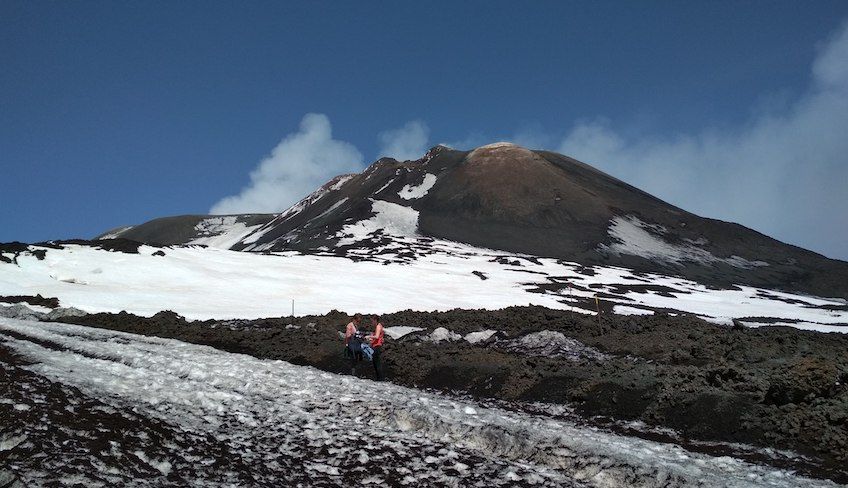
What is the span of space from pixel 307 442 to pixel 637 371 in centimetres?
1208

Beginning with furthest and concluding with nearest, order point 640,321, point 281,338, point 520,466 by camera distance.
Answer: point 640,321 → point 281,338 → point 520,466

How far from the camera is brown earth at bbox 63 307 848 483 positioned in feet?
42.3

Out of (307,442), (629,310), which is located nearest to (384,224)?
A: (629,310)

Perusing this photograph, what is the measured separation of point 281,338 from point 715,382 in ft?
71.8

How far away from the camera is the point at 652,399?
1563cm

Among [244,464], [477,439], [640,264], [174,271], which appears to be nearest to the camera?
[244,464]

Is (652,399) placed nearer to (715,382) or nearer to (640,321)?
(715,382)

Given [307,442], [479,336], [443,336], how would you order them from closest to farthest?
[307,442]
[479,336]
[443,336]

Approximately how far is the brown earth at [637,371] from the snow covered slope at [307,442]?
206 cm

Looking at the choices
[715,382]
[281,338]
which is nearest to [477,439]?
[715,382]

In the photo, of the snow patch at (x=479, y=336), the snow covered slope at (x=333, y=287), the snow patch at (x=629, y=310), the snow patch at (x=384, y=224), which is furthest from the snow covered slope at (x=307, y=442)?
the snow patch at (x=384, y=224)

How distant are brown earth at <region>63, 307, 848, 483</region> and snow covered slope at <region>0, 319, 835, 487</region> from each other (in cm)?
206

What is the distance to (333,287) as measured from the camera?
67500 mm

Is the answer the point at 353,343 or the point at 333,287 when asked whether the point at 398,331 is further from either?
the point at 333,287
